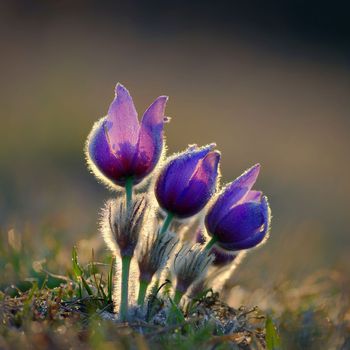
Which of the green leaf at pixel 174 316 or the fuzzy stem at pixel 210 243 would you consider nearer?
the green leaf at pixel 174 316

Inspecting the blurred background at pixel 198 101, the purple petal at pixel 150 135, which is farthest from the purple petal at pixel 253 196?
the blurred background at pixel 198 101

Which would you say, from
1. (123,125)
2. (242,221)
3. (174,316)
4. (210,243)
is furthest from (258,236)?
(123,125)

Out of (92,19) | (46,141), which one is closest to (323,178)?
(46,141)

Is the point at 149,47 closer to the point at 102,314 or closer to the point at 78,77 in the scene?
the point at 78,77

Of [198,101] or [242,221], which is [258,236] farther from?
[198,101]

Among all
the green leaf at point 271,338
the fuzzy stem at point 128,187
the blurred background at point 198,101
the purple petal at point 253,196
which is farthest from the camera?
the blurred background at point 198,101

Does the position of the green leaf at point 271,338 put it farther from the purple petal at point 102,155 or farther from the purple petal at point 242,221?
the purple petal at point 102,155

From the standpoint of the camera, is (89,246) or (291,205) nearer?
(89,246)
